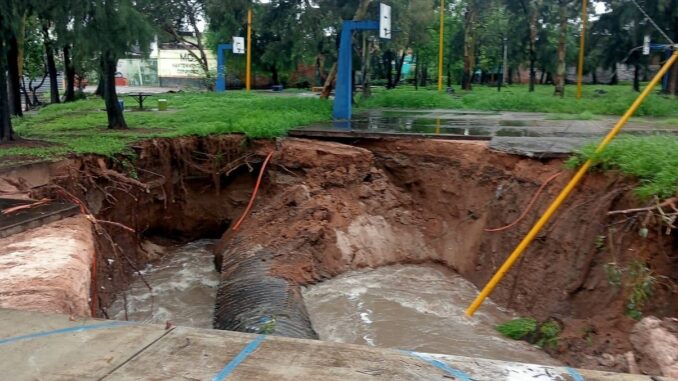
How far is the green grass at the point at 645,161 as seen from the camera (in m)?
6.87

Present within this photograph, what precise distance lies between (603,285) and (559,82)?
61.0ft

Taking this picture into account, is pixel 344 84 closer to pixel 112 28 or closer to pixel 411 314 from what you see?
pixel 112 28

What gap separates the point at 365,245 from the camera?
35.1ft

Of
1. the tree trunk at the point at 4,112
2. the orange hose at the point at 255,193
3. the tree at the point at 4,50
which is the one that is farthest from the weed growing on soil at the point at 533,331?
the tree trunk at the point at 4,112

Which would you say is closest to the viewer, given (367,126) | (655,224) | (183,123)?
(655,224)

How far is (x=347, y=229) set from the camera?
35.0ft

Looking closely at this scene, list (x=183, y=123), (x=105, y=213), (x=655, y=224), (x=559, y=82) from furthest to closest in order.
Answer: (x=559, y=82) < (x=183, y=123) < (x=105, y=213) < (x=655, y=224)

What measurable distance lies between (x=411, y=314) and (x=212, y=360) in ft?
15.9

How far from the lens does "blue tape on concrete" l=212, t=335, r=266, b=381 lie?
402cm

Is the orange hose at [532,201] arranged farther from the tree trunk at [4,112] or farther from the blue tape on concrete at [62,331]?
the tree trunk at [4,112]

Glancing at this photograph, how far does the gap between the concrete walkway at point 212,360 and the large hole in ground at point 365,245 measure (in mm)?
2155

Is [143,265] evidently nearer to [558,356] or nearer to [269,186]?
[269,186]

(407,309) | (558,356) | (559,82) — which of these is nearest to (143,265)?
(407,309)

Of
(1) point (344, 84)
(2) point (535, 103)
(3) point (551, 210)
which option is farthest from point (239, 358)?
(2) point (535, 103)
